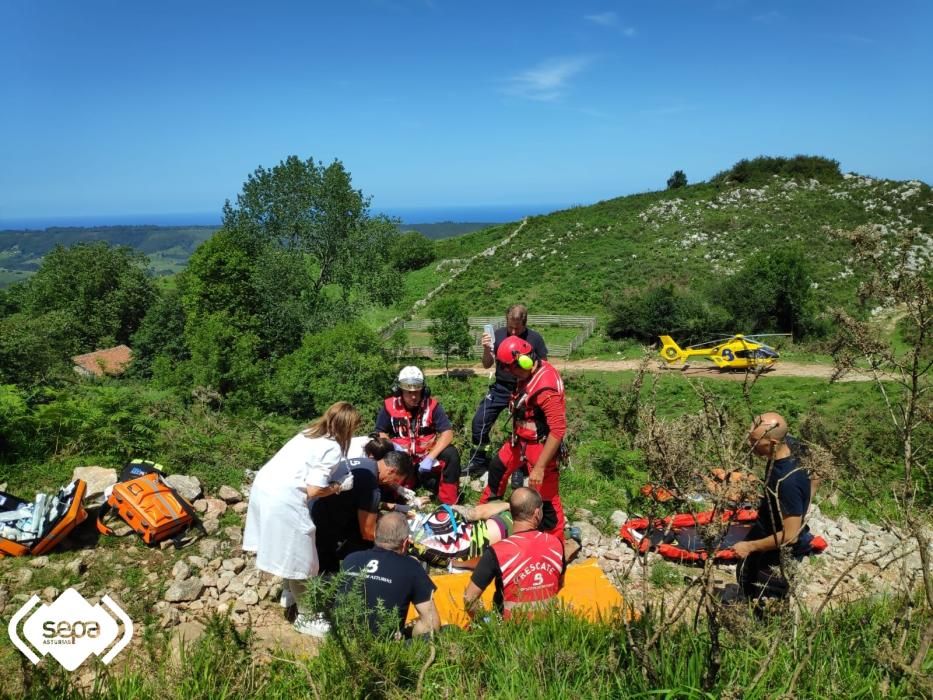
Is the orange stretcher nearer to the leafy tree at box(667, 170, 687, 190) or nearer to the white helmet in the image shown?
the white helmet

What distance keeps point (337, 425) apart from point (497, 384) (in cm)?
347

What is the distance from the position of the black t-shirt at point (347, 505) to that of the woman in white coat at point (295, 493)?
53 centimetres

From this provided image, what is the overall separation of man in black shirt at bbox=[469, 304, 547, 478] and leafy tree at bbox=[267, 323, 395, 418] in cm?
625

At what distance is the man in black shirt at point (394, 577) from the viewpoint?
3518 mm

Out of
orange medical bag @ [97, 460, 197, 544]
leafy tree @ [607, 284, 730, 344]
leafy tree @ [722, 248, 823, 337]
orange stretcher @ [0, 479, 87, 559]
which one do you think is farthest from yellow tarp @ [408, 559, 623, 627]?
leafy tree @ [722, 248, 823, 337]

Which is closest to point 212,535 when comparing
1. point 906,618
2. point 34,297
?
point 906,618

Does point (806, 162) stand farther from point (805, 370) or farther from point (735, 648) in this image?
point (735, 648)

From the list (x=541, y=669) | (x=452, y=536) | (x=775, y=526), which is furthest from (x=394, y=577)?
(x=775, y=526)

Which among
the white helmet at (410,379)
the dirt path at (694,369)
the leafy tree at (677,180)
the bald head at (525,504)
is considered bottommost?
the dirt path at (694,369)

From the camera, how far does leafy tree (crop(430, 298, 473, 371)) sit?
2459cm

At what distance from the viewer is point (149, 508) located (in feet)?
18.2

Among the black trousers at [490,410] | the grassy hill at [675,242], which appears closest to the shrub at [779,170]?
the grassy hill at [675,242]

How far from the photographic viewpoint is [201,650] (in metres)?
2.50

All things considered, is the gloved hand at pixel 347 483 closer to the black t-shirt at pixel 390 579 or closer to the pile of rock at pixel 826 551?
the black t-shirt at pixel 390 579
